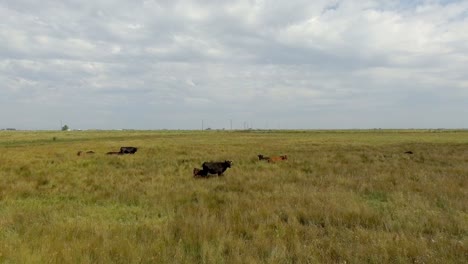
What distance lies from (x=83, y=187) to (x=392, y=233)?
11067 millimetres

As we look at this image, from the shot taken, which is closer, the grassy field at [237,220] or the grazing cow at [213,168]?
the grassy field at [237,220]

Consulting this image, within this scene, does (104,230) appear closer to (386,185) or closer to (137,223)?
(137,223)

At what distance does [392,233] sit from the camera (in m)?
7.28

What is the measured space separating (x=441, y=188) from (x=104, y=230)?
10492mm

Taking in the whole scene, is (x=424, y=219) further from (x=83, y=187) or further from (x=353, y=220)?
(x=83, y=187)

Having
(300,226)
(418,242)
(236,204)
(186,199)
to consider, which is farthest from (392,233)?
(186,199)

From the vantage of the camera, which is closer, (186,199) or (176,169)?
(186,199)

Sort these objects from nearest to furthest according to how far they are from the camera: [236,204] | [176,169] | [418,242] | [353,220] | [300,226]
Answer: [418,242], [300,226], [353,220], [236,204], [176,169]

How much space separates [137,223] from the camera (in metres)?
8.56

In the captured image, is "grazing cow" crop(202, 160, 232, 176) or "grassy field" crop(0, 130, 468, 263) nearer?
"grassy field" crop(0, 130, 468, 263)

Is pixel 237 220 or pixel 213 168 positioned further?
pixel 213 168

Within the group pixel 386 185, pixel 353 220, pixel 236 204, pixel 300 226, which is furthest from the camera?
pixel 386 185

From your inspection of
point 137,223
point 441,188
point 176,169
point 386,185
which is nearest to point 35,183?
point 176,169

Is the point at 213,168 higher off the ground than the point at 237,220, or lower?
higher
